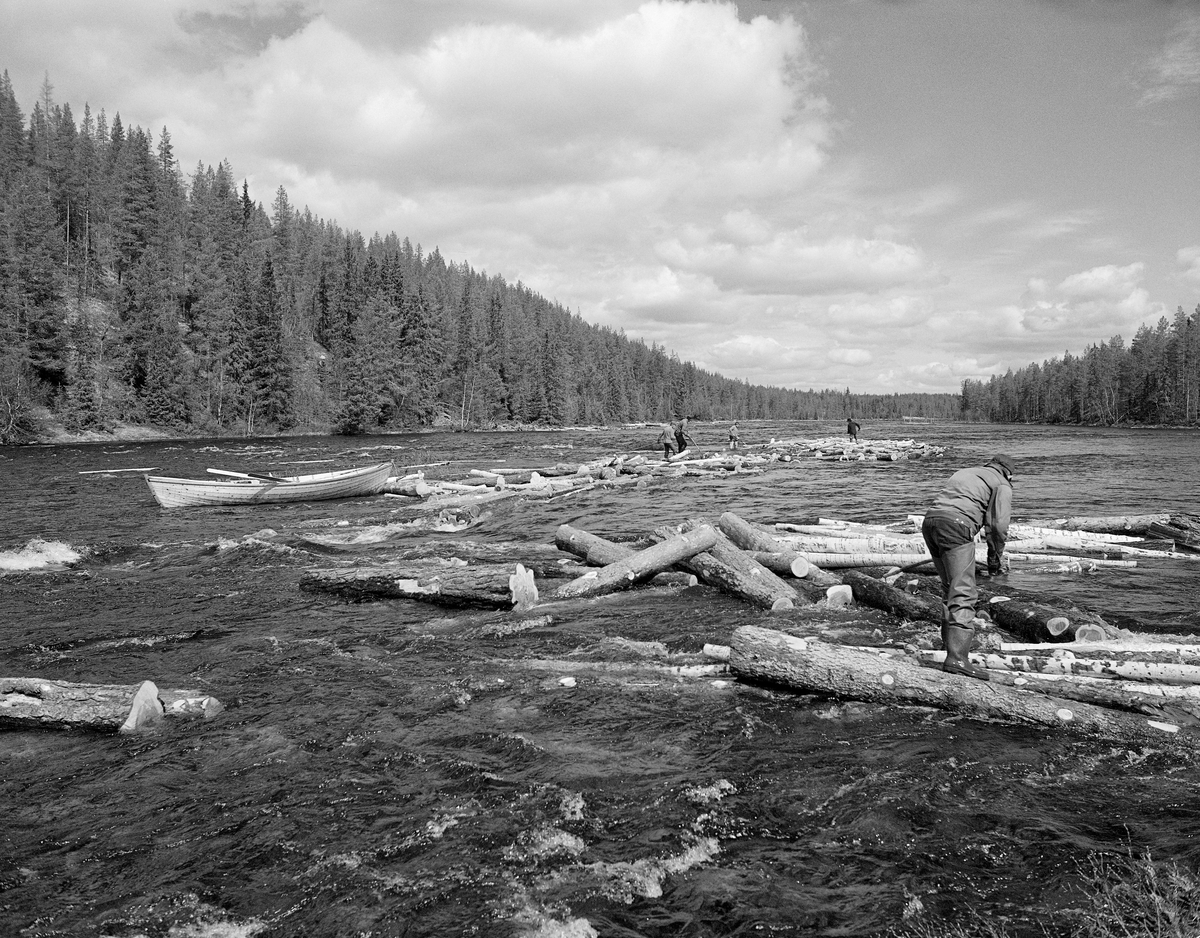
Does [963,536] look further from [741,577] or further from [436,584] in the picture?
[436,584]

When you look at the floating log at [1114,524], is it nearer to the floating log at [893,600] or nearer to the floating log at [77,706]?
the floating log at [893,600]

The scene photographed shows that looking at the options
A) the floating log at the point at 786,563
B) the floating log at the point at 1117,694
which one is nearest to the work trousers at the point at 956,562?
the floating log at the point at 1117,694

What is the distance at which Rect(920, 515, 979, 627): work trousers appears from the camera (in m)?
7.12

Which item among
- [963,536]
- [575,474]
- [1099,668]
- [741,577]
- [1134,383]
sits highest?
[1134,383]

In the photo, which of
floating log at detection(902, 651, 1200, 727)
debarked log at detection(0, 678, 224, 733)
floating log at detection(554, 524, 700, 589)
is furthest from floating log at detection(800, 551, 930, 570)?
debarked log at detection(0, 678, 224, 733)

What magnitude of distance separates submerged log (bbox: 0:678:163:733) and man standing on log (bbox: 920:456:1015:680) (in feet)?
26.2

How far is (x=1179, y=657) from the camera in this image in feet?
22.5

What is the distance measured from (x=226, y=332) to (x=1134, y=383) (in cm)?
14111

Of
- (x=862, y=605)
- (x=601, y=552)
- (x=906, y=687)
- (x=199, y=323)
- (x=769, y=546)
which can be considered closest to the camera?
(x=906, y=687)

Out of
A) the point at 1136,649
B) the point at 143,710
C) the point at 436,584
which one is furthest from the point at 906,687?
the point at 143,710

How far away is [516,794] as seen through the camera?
207 inches

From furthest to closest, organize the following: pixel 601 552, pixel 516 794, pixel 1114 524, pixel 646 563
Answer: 1. pixel 1114 524
2. pixel 601 552
3. pixel 646 563
4. pixel 516 794

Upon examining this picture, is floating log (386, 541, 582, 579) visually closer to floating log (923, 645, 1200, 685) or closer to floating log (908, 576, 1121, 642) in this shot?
floating log (908, 576, 1121, 642)

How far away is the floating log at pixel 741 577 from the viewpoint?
10.3 metres
